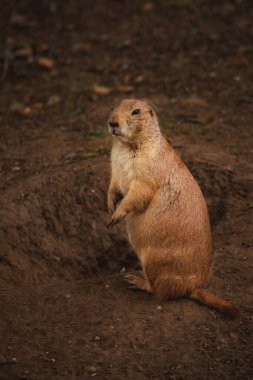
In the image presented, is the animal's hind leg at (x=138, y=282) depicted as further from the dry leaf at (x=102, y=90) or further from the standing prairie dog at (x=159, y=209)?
the dry leaf at (x=102, y=90)

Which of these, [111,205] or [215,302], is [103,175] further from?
[215,302]

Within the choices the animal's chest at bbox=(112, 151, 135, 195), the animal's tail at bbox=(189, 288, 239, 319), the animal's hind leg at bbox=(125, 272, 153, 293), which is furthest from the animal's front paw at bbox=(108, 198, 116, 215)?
the animal's tail at bbox=(189, 288, 239, 319)

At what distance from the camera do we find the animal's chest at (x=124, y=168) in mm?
5098

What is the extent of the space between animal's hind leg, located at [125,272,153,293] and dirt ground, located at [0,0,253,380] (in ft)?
0.21

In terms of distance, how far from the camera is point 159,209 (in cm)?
500

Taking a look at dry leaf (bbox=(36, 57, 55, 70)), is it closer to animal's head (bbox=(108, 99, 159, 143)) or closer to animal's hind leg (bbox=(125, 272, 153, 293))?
animal's head (bbox=(108, 99, 159, 143))

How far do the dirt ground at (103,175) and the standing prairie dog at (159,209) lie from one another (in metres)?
0.23

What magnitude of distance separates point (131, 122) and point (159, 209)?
74 centimetres

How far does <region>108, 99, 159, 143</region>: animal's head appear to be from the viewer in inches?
194

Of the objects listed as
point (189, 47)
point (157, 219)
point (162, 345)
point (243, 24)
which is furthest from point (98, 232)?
point (243, 24)

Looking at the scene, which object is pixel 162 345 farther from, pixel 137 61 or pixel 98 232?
pixel 137 61

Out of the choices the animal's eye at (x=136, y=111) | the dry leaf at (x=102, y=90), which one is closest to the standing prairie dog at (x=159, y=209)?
the animal's eye at (x=136, y=111)

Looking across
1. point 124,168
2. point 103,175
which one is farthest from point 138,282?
point 103,175

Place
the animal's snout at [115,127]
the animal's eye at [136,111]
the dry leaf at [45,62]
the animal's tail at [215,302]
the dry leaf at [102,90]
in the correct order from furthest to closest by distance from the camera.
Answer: the dry leaf at [45,62] < the dry leaf at [102,90] < the animal's eye at [136,111] < the animal's snout at [115,127] < the animal's tail at [215,302]
